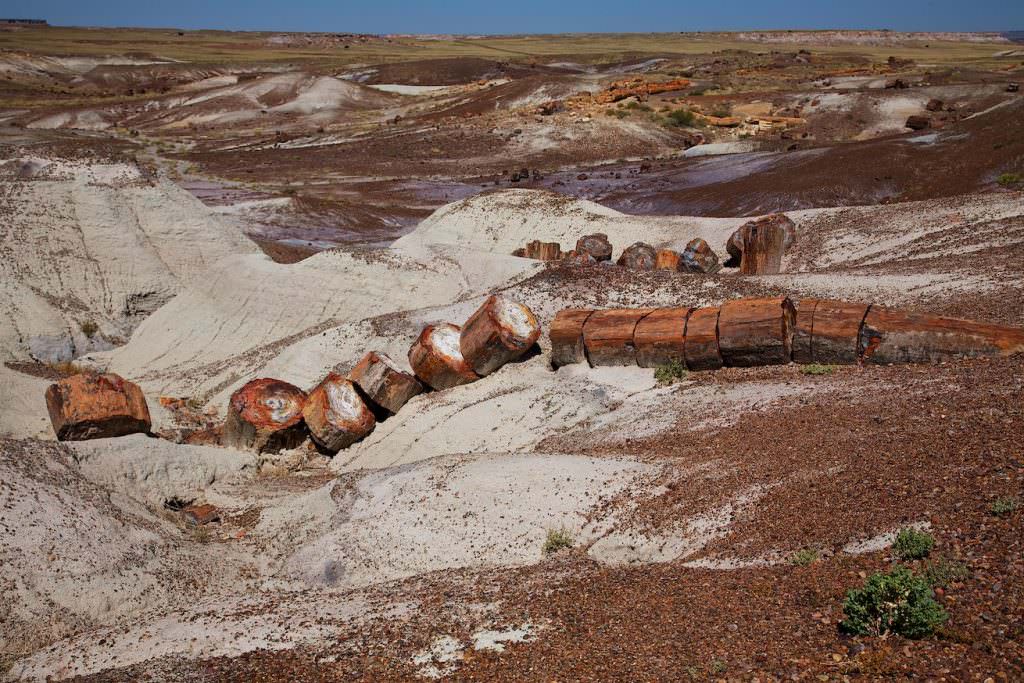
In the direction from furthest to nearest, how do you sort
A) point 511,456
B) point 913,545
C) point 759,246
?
point 759,246, point 511,456, point 913,545

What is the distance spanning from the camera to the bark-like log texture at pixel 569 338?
12180mm

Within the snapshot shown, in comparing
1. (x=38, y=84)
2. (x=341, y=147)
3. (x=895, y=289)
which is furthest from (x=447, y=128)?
(x=38, y=84)

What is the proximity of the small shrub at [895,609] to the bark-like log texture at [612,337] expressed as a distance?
652 centimetres

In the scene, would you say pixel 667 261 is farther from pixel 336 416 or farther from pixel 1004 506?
pixel 1004 506

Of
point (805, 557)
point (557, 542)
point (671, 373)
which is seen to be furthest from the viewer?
point (671, 373)

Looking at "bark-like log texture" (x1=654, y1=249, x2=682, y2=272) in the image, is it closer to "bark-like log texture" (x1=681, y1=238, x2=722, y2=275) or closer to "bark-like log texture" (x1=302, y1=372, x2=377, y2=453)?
"bark-like log texture" (x1=681, y1=238, x2=722, y2=275)

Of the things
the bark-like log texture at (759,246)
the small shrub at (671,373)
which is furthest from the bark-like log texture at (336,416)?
the bark-like log texture at (759,246)

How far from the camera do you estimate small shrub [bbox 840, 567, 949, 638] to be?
5.05m

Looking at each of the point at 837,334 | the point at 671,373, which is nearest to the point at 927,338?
the point at 837,334

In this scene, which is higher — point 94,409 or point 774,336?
point 774,336

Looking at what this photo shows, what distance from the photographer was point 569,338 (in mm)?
12227

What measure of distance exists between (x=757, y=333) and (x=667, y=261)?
7324mm

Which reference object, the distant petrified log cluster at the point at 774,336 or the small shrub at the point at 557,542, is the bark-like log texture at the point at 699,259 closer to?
the distant petrified log cluster at the point at 774,336

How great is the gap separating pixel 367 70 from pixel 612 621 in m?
85.2
